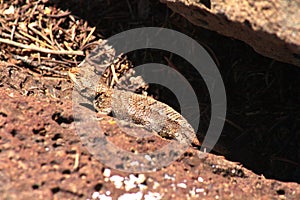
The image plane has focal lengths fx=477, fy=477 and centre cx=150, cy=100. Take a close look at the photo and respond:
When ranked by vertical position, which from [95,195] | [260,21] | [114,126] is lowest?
[95,195]

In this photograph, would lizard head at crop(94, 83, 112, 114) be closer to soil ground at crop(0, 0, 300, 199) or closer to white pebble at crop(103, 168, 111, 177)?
soil ground at crop(0, 0, 300, 199)

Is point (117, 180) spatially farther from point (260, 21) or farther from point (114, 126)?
point (260, 21)

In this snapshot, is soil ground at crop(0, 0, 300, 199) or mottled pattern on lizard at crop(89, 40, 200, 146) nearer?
soil ground at crop(0, 0, 300, 199)

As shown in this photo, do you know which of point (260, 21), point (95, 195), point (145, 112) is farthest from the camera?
point (145, 112)

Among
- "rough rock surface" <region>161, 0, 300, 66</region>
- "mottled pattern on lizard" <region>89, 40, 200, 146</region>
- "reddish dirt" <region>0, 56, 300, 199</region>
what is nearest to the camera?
"reddish dirt" <region>0, 56, 300, 199</region>

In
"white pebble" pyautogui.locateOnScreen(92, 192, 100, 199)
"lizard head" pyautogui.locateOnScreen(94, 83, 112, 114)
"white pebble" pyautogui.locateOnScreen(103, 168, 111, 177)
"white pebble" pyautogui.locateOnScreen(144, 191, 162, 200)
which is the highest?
"lizard head" pyautogui.locateOnScreen(94, 83, 112, 114)

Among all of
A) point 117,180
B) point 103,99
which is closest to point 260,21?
point 117,180

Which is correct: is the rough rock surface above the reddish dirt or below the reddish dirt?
above

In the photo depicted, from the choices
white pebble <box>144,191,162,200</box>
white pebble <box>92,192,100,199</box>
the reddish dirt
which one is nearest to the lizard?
the reddish dirt

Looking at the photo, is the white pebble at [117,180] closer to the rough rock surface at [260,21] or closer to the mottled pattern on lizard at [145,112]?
the mottled pattern on lizard at [145,112]

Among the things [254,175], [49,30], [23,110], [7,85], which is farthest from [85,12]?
[254,175]
